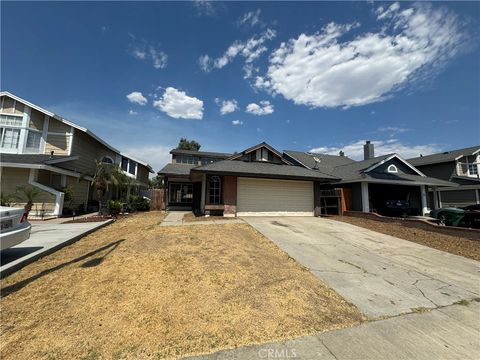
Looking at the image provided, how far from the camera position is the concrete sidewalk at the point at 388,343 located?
2777mm

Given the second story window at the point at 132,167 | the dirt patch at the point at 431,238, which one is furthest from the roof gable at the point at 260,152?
the second story window at the point at 132,167

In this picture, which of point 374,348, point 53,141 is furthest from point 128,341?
point 53,141

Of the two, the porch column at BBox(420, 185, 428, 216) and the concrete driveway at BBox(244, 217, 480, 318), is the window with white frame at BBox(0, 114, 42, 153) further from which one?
the porch column at BBox(420, 185, 428, 216)

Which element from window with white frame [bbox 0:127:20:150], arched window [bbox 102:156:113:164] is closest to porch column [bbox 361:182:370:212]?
arched window [bbox 102:156:113:164]

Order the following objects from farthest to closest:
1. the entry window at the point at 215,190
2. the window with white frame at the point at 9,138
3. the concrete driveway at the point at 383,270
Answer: the window with white frame at the point at 9,138 → the entry window at the point at 215,190 → the concrete driveway at the point at 383,270

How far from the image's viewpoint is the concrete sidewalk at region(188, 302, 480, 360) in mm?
2777

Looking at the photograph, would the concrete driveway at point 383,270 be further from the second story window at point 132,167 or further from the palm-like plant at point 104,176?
the second story window at point 132,167

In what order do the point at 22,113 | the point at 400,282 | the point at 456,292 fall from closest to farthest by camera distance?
the point at 456,292, the point at 400,282, the point at 22,113

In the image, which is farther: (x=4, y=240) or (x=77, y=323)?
(x=4, y=240)

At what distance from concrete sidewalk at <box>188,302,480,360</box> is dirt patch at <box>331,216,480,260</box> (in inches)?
242

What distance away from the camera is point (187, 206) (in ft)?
67.3

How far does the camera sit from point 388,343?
3.09m

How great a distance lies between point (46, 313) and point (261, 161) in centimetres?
1466

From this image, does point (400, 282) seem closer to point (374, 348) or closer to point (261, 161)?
point (374, 348)
